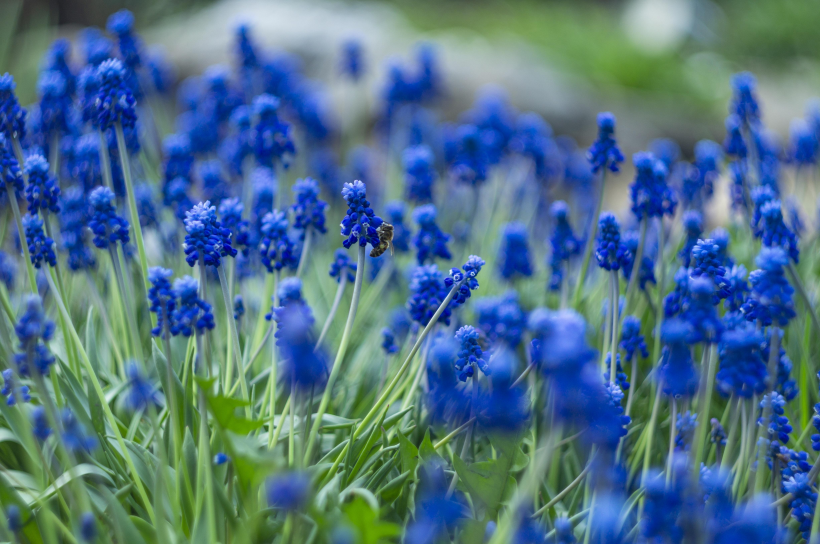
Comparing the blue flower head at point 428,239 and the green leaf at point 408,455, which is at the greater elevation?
the blue flower head at point 428,239

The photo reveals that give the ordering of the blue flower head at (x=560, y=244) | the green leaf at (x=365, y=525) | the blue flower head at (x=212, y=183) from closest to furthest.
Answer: the green leaf at (x=365, y=525) → the blue flower head at (x=560, y=244) → the blue flower head at (x=212, y=183)

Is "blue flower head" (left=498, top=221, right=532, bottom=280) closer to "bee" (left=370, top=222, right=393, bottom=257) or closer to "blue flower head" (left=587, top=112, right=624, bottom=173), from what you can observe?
"blue flower head" (left=587, top=112, right=624, bottom=173)

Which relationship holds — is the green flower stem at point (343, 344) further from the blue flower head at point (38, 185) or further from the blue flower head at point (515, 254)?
the blue flower head at point (515, 254)

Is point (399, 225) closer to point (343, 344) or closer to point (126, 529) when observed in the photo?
point (343, 344)

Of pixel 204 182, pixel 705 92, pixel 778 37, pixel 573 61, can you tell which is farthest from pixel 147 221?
pixel 778 37

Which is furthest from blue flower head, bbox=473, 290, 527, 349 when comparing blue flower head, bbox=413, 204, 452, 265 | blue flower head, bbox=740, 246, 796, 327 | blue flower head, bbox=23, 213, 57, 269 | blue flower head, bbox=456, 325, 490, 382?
blue flower head, bbox=23, 213, 57, 269

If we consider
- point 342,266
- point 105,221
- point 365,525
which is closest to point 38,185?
point 105,221

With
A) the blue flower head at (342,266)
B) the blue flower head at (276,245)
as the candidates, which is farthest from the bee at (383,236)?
the blue flower head at (276,245)

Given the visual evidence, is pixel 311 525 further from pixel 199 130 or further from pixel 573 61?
pixel 573 61
